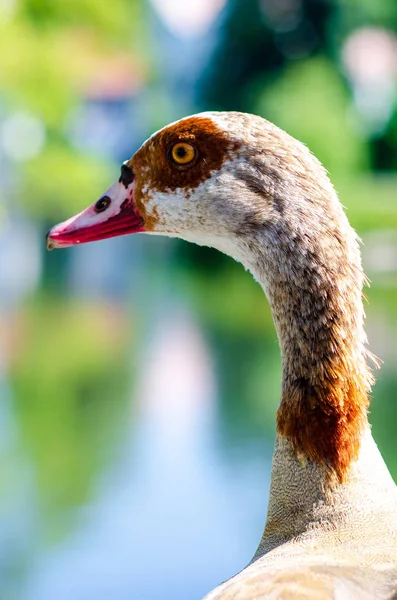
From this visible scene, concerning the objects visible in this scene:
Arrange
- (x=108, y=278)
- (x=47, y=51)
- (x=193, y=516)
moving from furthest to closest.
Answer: (x=108, y=278) < (x=47, y=51) < (x=193, y=516)


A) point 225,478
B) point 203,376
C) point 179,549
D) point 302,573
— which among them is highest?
point 203,376

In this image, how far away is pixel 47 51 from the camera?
23.0 feet

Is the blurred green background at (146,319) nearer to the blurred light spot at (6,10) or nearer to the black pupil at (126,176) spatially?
the blurred light spot at (6,10)

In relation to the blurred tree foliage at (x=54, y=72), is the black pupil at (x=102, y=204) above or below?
below

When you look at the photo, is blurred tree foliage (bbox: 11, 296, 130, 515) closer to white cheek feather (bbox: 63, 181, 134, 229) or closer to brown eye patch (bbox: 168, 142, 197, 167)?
white cheek feather (bbox: 63, 181, 134, 229)

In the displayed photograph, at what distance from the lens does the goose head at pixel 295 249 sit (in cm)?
83

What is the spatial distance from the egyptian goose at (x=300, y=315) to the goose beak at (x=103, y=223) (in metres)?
0.06

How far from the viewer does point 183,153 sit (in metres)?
0.91

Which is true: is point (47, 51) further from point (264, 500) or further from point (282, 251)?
point (282, 251)

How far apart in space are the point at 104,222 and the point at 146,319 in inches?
201

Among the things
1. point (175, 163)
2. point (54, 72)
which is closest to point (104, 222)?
point (175, 163)

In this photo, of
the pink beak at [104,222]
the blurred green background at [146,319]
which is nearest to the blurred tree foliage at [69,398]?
the blurred green background at [146,319]

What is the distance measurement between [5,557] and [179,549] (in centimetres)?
45

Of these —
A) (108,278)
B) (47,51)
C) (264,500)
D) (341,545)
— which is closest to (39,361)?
(264,500)
